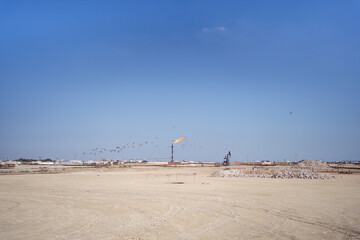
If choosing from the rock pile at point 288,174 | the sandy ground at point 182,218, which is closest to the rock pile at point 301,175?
the rock pile at point 288,174

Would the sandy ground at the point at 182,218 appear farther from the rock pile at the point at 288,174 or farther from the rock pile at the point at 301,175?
the rock pile at the point at 288,174

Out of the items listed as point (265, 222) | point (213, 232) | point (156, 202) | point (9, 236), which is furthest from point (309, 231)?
point (9, 236)

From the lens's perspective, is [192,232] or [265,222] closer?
[192,232]

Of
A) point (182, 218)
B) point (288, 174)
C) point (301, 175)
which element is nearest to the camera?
point (182, 218)

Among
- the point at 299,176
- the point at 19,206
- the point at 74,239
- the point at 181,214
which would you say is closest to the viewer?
the point at 74,239

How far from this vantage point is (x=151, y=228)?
34.6 feet

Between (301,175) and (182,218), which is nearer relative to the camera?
(182,218)

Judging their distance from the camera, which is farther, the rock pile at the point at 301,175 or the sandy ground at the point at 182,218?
the rock pile at the point at 301,175

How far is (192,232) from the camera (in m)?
10.0

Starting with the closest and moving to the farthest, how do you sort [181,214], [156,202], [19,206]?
[181,214] < [19,206] < [156,202]

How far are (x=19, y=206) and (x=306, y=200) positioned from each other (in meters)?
16.5

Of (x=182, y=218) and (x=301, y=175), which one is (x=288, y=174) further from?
(x=182, y=218)

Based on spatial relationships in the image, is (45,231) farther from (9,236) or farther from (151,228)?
(151,228)

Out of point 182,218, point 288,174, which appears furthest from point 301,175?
point 182,218
